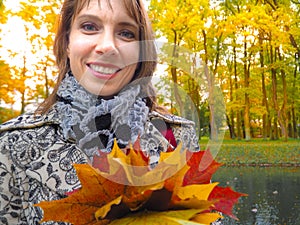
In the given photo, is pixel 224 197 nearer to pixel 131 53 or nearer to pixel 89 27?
pixel 131 53

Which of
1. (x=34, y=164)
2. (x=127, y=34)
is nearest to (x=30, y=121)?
(x=34, y=164)

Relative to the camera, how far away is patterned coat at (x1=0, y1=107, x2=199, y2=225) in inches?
40.1

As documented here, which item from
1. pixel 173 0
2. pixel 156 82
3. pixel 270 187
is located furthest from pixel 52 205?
pixel 270 187

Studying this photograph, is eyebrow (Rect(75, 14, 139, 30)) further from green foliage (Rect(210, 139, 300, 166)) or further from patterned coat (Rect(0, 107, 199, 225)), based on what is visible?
green foliage (Rect(210, 139, 300, 166))

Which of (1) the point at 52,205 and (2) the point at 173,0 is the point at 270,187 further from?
(1) the point at 52,205

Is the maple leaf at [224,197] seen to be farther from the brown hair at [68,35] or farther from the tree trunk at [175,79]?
the brown hair at [68,35]

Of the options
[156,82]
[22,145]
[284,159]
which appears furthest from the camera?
[284,159]

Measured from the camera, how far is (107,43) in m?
0.89

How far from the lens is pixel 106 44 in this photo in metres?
0.89

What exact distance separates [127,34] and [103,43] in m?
0.08

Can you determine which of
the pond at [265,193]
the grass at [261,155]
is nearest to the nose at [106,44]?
the pond at [265,193]

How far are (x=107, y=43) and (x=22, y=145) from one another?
1.26 ft

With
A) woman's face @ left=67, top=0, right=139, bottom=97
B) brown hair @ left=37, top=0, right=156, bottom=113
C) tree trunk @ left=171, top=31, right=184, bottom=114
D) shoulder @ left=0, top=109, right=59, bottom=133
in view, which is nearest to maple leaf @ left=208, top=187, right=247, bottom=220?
tree trunk @ left=171, top=31, right=184, bottom=114

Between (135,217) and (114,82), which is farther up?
(114,82)
